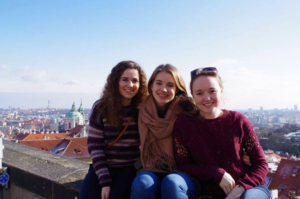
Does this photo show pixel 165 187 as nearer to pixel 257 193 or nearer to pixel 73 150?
pixel 257 193

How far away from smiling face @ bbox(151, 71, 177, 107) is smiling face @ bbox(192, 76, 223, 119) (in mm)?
233

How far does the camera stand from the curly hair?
7.11 feet

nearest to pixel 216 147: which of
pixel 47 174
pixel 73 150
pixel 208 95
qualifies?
pixel 208 95

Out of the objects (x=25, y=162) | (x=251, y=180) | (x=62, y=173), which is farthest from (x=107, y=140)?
(x=25, y=162)

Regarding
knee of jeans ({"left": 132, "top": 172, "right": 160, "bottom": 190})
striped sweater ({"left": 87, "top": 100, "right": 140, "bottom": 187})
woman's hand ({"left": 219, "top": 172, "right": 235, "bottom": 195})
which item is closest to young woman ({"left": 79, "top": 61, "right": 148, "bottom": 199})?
striped sweater ({"left": 87, "top": 100, "right": 140, "bottom": 187})

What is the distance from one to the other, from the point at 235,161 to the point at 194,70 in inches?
24.7

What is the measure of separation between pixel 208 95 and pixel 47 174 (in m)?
1.69

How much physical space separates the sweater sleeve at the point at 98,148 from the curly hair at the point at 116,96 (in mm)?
69

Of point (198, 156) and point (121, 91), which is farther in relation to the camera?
point (121, 91)

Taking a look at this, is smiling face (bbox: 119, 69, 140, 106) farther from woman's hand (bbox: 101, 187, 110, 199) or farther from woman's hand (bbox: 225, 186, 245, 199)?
woman's hand (bbox: 225, 186, 245, 199)

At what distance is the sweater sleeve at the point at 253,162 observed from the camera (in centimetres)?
172

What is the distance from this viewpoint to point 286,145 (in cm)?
4919

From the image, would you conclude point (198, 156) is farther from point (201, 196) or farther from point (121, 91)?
point (121, 91)

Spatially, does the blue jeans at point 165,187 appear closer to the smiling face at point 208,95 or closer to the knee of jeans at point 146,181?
the knee of jeans at point 146,181
